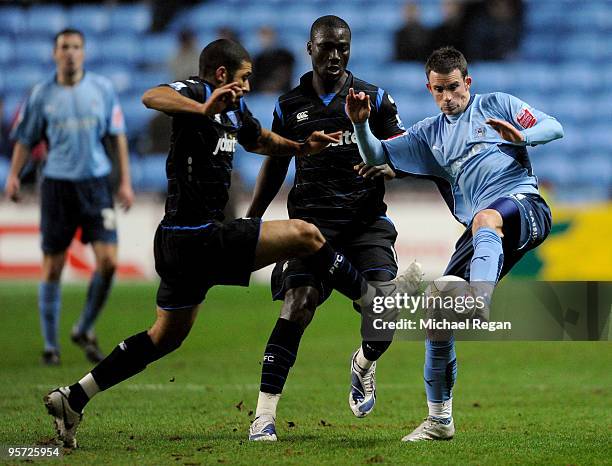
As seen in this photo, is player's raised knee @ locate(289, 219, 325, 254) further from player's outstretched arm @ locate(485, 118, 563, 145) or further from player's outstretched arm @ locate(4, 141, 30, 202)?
player's outstretched arm @ locate(4, 141, 30, 202)

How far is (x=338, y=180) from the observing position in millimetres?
7066

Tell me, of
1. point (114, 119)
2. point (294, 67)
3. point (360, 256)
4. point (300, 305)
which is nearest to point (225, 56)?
point (300, 305)

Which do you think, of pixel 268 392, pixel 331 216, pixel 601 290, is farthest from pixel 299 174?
pixel 601 290

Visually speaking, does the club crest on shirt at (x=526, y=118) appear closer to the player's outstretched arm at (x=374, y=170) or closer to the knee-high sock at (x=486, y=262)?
the knee-high sock at (x=486, y=262)

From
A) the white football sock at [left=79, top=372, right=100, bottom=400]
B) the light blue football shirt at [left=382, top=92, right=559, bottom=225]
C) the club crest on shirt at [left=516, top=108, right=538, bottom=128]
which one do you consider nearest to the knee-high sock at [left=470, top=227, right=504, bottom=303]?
the light blue football shirt at [left=382, top=92, right=559, bottom=225]

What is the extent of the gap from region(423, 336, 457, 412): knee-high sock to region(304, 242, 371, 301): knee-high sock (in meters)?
0.48

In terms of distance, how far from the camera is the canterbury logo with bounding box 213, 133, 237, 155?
20.3 ft

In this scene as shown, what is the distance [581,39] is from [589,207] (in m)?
5.50

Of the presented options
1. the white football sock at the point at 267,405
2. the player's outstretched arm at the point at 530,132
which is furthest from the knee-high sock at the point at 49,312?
the player's outstretched arm at the point at 530,132

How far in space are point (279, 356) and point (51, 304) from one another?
14.0 ft

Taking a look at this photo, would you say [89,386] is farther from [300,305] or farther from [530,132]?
[530,132]

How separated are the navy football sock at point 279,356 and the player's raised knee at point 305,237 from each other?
21.9 inches

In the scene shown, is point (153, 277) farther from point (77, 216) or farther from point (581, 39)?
point (581, 39)

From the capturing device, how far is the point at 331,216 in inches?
278
